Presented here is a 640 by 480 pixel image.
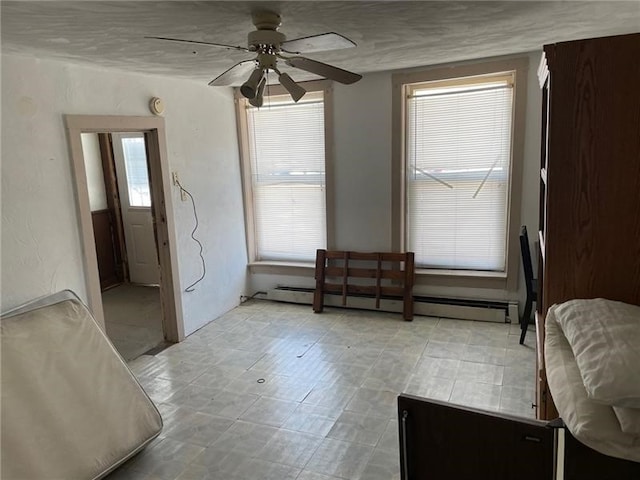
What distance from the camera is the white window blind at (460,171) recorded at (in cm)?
389

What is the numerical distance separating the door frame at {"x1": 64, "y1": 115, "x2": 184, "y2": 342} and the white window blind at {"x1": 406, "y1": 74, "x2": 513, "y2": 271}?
218cm

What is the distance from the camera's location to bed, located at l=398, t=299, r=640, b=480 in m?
1.20

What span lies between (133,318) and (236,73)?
3.05 m

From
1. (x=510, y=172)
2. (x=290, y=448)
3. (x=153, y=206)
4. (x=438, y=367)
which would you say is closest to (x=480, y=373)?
(x=438, y=367)

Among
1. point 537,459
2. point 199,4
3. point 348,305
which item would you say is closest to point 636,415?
point 537,459

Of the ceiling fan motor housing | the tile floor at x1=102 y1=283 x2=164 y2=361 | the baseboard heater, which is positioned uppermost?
the ceiling fan motor housing

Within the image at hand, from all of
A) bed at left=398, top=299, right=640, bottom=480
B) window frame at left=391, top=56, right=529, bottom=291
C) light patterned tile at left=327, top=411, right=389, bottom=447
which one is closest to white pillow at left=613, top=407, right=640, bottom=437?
bed at left=398, top=299, right=640, bottom=480

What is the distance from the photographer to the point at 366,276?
4434mm

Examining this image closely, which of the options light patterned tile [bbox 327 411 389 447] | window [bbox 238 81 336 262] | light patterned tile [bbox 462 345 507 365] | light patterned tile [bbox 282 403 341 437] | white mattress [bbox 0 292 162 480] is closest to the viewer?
white mattress [bbox 0 292 162 480]

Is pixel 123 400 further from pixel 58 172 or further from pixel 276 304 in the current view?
pixel 276 304

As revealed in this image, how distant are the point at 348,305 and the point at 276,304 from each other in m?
0.79

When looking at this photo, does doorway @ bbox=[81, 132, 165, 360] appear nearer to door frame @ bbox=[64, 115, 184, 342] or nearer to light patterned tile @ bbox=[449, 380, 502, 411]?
door frame @ bbox=[64, 115, 184, 342]

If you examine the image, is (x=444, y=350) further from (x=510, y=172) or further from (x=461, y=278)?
(x=510, y=172)

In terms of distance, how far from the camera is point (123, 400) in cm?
248
